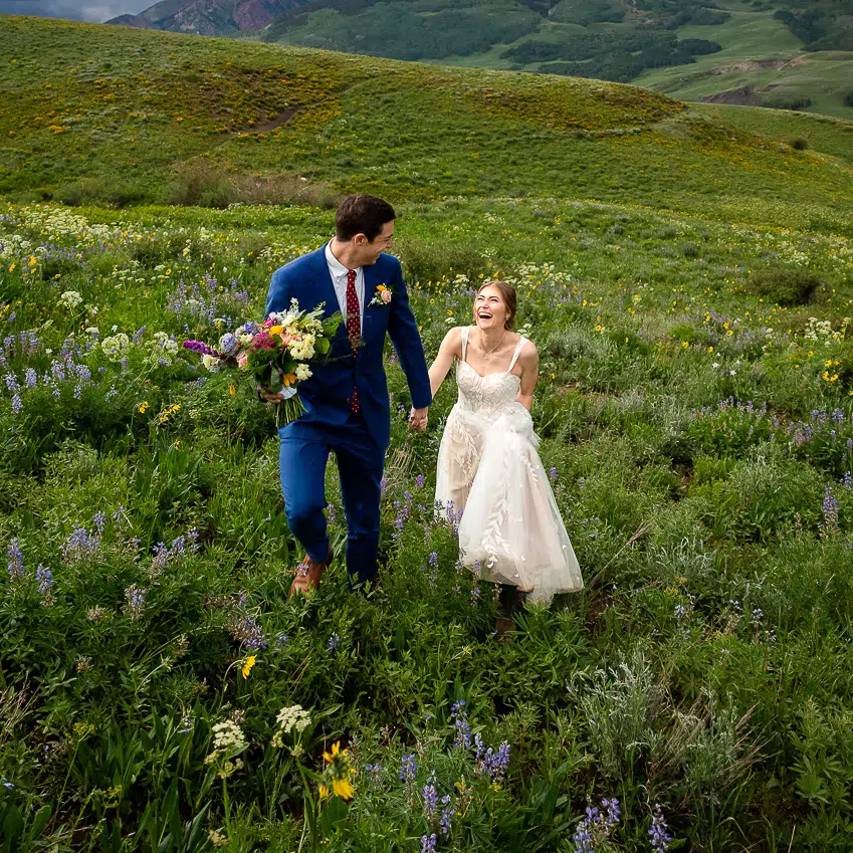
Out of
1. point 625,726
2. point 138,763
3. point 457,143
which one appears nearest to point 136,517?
point 138,763

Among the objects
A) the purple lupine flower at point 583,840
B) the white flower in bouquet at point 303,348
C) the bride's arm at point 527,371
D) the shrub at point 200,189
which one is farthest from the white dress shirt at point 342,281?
the shrub at point 200,189

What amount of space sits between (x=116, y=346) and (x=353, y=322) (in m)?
2.59

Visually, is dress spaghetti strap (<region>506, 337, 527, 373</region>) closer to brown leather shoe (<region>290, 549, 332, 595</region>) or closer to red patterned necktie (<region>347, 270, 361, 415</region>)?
red patterned necktie (<region>347, 270, 361, 415</region>)

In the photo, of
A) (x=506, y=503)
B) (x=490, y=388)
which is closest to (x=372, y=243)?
(x=490, y=388)

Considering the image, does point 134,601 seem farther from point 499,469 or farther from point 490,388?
point 490,388

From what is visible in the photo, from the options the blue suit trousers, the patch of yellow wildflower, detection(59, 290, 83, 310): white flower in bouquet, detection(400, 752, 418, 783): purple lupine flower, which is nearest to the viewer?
the patch of yellow wildflower

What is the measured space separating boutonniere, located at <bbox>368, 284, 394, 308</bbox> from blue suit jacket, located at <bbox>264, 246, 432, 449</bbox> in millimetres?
43

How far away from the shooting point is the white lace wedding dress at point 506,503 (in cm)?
372

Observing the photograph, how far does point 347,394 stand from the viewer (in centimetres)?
366

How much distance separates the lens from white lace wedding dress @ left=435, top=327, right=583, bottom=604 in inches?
146

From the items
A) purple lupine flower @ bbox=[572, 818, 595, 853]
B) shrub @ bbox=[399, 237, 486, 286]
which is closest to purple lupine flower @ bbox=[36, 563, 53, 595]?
purple lupine flower @ bbox=[572, 818, 595, 853]

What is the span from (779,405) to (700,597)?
409 cm

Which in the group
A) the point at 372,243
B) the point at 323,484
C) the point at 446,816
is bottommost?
the point at 446,816

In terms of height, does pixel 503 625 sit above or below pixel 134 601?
below
